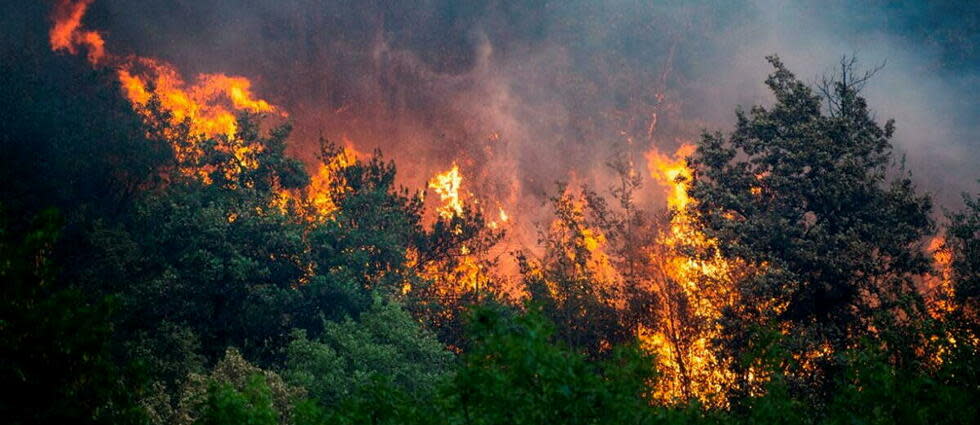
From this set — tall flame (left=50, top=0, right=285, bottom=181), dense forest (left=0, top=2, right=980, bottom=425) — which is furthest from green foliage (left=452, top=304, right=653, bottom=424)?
tall flame (left=50, top=0, right=285, bottom=181)

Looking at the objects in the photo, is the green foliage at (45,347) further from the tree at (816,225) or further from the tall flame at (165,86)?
the tall flame at (165,86)

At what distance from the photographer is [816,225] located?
32.5 m

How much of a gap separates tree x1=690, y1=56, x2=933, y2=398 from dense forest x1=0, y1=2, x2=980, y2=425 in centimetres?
12

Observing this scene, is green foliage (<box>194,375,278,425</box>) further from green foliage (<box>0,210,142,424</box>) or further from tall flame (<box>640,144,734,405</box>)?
tall flame (<box>640,144,734,405</box>)

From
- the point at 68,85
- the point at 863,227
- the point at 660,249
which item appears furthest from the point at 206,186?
the point at 863,227

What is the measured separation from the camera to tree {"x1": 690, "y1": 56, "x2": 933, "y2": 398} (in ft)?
105

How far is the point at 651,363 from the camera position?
15281 mm

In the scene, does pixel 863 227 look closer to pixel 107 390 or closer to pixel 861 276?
pixel 861 276

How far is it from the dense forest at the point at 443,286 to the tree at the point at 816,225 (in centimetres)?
12

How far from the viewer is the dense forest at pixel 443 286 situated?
13.8 m

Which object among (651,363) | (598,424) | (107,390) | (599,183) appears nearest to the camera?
(598,424)

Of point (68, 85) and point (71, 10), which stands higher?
point (71, 10)

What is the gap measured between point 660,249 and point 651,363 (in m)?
29.5

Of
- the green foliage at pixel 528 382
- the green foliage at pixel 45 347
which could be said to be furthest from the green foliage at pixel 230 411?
the green foliage at pixel 528 382
